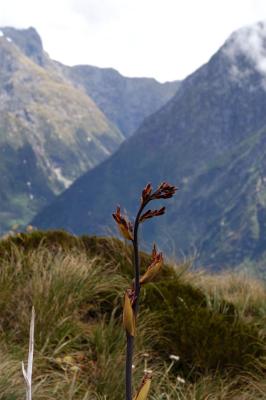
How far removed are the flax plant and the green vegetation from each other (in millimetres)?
3350

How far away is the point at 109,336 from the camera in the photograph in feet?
22.1

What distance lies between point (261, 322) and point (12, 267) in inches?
131

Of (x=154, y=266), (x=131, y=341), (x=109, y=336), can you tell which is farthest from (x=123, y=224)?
(x=109, y=336)

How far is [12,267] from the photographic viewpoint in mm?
8172

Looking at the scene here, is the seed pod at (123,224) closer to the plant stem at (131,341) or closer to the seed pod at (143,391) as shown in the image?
the plant stem at (131,341)

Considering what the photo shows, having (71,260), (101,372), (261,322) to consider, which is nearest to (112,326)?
(101,372)

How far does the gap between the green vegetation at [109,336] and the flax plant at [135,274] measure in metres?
3.35

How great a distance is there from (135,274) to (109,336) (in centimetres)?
534

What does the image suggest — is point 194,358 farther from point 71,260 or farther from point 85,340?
point 71,260

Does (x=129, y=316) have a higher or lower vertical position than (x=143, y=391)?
higher

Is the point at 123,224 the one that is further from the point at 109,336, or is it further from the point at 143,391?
the point at 109,336

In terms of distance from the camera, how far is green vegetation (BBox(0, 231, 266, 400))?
19.0 ft

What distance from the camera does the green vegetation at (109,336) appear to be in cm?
579

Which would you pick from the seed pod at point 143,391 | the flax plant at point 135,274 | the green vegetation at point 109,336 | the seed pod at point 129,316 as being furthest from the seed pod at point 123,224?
the green vegetation at point 109,336
